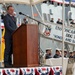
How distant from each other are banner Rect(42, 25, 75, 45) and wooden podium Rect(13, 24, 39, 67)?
4417 millimetres

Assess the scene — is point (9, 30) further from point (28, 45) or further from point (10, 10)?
point (28, 45)

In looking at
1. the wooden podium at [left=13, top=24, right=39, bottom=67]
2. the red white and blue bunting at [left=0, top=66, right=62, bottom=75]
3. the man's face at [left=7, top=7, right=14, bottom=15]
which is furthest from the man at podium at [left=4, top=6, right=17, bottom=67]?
the red white and blue bunting at [left=0, top=66, right=62, bottom=75]

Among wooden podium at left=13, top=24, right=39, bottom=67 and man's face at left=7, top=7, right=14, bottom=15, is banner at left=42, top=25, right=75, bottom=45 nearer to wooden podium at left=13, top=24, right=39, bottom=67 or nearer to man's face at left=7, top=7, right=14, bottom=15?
man's face at left=7, top=7, right=14, bottom=15

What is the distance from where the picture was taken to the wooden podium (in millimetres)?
7863

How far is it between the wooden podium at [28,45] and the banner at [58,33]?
442 centimetres

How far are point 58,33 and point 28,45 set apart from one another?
523 cm

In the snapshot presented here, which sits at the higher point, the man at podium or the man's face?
the man's face

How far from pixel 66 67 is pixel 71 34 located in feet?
9.48

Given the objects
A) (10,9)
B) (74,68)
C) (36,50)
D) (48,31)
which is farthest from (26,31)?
(48,31)

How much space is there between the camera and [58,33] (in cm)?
1302

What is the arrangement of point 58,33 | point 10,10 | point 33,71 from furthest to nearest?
point 58,33 → point 10,10 → point 33,71

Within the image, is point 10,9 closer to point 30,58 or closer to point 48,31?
point 30,58

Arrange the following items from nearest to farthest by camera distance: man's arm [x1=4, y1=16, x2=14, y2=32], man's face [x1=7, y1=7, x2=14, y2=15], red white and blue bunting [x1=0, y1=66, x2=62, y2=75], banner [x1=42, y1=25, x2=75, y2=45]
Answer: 1. red white and blue bunting [x1=0, y1=66, x2=62, y2=75]
2. man's face [x1=7, y1=7, x2=14, y2=15]
3. man's arm [x1=4, y1=16, x2=14, y2=32]
4. banner [x1=42, y1=25, x2=75, y2=45]

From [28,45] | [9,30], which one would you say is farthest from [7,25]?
[28,45]
